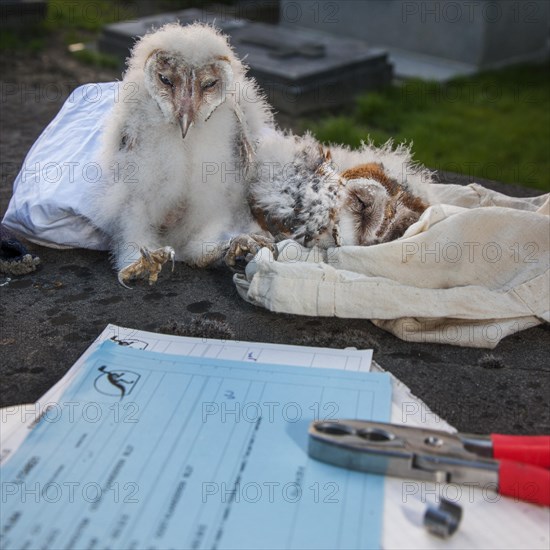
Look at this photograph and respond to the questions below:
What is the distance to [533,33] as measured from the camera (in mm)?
5762

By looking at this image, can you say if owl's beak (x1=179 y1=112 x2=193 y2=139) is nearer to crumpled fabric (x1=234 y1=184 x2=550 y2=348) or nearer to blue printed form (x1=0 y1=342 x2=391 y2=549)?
crumpled fabric (x1=234 y1=184 x2=550 y2=348)

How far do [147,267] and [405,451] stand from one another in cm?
86

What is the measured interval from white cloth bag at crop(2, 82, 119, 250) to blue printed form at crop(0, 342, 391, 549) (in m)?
0.65

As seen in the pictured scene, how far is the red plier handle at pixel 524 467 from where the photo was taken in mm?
1043

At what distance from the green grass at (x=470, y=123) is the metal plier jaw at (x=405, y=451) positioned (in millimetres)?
2747

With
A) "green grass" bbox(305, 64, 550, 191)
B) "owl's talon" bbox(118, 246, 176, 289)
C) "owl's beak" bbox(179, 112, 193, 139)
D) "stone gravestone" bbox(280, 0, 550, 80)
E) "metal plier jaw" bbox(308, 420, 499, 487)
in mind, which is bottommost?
"green grass" bbox(305, 64, 550, 191)

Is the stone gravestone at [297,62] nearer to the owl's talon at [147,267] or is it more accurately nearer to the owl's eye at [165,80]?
the owl's eye at [165,80]

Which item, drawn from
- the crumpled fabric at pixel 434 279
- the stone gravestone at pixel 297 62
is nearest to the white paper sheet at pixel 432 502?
the crumpled fabric at pixel 434 279

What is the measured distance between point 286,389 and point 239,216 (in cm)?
74

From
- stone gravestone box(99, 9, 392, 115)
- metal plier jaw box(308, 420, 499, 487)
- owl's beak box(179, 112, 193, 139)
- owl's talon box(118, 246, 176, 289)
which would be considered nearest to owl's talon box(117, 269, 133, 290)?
owl's talon box(118, 246, 176, 289)

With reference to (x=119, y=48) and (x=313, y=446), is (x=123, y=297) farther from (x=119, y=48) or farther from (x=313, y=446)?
(x=119, y=48)

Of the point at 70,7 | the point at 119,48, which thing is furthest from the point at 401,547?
the point at 70,7

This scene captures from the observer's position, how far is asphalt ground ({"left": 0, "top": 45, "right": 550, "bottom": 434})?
4.31ft

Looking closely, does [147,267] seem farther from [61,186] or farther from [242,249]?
[61,186]
